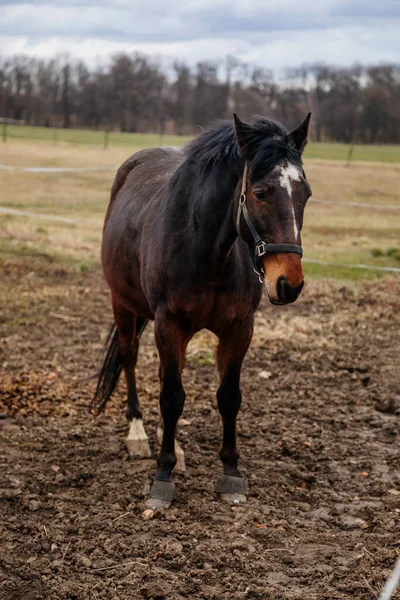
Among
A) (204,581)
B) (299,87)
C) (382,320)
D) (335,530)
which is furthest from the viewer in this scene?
(299,87)

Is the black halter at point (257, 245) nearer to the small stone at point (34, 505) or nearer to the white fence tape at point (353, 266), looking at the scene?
the small stone at point (34, 505)

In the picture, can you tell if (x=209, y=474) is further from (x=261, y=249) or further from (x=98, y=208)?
(x=98, y=208)

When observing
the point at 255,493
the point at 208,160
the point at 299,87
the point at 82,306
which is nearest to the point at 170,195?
the point at 208,160

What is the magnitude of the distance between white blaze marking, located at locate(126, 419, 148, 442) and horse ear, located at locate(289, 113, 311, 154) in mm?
2226

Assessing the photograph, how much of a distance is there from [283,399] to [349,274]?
5236mm

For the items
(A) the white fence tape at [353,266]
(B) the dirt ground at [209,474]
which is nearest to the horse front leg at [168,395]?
(B) the dirt ground at [209,474]

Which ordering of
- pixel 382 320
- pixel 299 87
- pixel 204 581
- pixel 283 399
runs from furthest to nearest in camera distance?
pixel 299 87, pixel 382 320, pixel 283 399, pixel 204 581

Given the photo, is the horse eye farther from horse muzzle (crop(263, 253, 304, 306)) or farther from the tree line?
the tree line

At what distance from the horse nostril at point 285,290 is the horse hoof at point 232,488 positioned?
54.8 inches

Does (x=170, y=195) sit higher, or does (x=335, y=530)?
(x=170, y=195)

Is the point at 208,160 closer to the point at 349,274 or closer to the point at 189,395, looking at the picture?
the point at 189,395

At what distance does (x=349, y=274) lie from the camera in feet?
34.2

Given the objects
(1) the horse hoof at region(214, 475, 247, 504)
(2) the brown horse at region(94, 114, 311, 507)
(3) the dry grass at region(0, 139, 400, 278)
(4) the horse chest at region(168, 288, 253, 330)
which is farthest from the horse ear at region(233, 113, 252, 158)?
(3) the dry grass at region(0, 139, 400, 278)

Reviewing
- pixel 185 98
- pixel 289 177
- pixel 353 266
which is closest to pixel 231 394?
pixel 289 177
